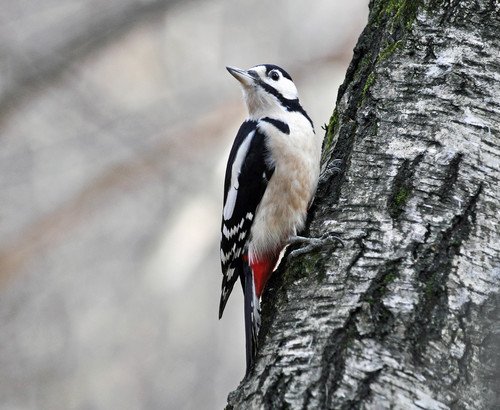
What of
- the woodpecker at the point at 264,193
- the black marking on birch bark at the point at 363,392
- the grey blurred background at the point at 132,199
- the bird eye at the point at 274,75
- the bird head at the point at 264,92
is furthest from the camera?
the grey blurred background at the point at 132,199

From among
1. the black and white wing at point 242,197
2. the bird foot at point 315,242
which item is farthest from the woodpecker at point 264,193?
the bird foot at point 315,242

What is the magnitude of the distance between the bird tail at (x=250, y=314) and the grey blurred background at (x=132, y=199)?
2946mm

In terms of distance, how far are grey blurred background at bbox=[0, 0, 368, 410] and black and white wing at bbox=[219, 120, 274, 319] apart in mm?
2825

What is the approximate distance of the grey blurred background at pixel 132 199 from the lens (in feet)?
21.3

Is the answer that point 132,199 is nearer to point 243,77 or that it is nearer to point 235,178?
point 243,77

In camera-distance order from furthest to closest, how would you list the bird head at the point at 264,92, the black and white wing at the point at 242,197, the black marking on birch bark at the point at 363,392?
the bird head at the point at 264,92 → the black and white wing at the point at 242,197 → the black marking on birch bark at the point at 363,392

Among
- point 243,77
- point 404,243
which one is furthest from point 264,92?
point 404,243

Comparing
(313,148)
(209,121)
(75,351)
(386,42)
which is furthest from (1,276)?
(386,42)

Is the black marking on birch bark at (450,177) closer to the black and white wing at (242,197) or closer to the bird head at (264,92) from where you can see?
the black and white wing at (242,197)

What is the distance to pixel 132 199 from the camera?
22.9 feet

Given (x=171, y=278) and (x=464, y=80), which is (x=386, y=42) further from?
(x=171, y=278)

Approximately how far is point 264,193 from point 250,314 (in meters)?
0.68

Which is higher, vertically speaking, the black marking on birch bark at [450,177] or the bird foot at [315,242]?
the black marking on birch bark at [450,177]

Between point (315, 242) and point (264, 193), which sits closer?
point (315, 242)
